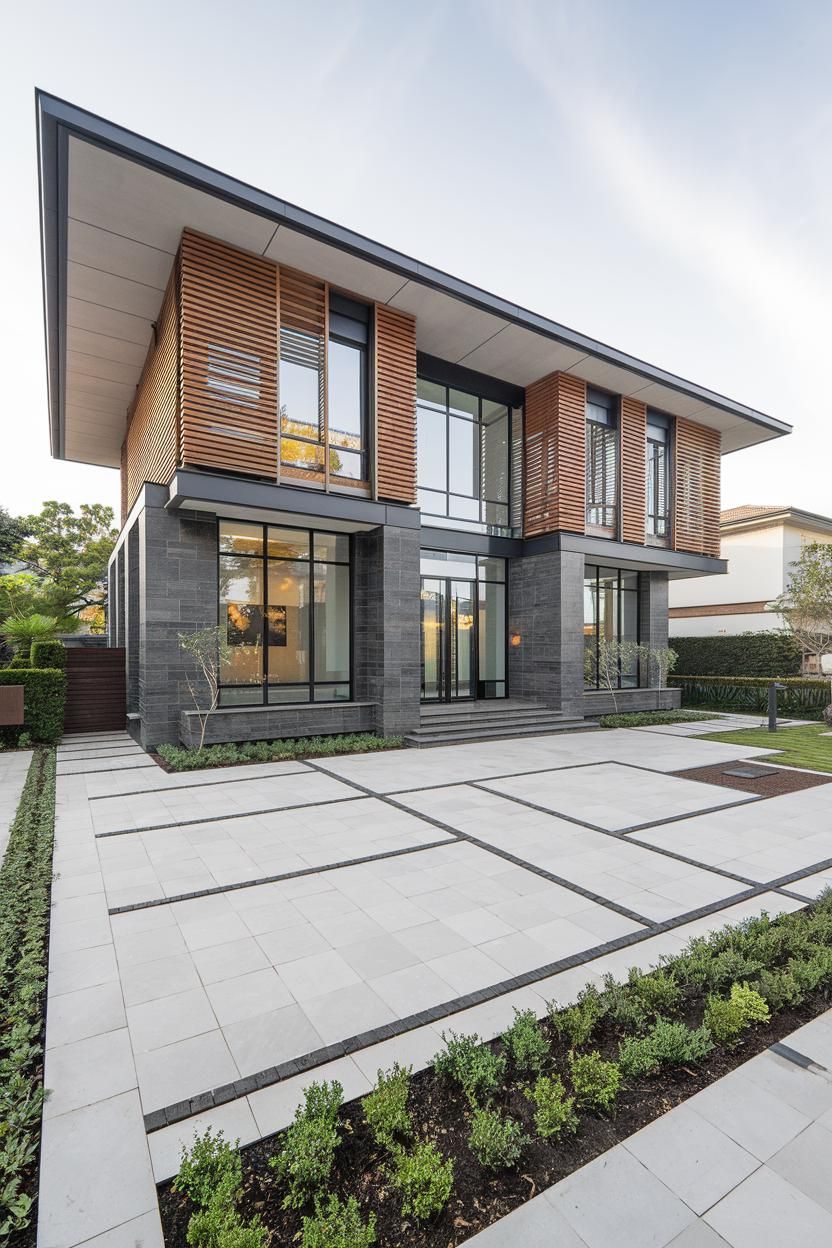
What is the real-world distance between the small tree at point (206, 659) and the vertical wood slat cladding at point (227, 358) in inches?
105

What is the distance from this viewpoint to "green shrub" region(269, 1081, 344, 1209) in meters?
1.80

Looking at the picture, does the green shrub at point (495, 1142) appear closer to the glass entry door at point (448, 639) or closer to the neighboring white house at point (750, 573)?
the glass entry door at point (448, 639)

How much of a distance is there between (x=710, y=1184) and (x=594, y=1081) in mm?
466

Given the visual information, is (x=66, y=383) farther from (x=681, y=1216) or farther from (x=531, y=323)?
(x=681, y=1216)

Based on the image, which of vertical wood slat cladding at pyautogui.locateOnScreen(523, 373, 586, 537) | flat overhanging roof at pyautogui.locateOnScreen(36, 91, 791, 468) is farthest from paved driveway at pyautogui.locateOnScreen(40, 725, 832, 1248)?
flat overhanging roof at pyautogui.locateOnScreen(36, 91, 791, 468)

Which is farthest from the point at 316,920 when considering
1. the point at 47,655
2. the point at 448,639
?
the point at 448,639

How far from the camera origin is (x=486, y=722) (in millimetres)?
11609

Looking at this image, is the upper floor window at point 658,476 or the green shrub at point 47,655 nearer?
the green shrub at point 47,655

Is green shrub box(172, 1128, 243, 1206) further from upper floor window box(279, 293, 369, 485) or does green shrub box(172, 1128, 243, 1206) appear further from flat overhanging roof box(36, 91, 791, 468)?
flat overhanging roof box(36, 91, 791, 468)

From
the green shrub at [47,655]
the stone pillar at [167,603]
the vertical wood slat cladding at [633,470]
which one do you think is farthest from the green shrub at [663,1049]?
the vertical wood slat cladding at [633,470]

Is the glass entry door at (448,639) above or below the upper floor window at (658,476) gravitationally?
below

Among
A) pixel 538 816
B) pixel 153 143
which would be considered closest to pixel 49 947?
pixel 538 816

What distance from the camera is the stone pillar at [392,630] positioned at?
34.2 ft

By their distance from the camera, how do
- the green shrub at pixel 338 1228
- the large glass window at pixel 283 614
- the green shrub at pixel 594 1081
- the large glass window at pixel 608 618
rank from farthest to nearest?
the large glass window at pixel 608 618, the large glass window at pixel 283 614, the green shrub at pixel 594 1081, the green shrub at pixel 338 1228
